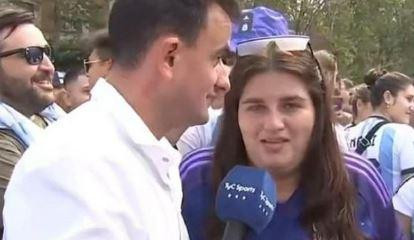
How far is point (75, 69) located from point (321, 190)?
13.9 ft

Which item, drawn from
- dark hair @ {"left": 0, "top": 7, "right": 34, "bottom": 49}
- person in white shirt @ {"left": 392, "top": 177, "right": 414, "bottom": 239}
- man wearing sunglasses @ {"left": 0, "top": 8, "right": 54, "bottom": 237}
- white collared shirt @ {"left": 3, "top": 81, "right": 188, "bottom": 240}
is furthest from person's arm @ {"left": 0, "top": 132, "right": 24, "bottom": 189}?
person in white shirt @ {"left": 392, "top": 177, "right": 414, "bottom": 239}

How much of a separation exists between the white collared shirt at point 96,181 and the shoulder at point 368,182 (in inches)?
37.2

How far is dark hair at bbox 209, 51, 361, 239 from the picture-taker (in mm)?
2539

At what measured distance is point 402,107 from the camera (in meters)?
6.36

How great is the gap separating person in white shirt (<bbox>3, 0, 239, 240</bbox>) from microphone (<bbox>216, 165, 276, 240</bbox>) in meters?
0.27

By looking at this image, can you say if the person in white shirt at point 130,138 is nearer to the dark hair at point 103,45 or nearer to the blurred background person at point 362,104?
the dark hair at point 103,45

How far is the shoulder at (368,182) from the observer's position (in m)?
2.62

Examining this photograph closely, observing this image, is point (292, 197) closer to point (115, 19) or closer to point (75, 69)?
point (115, 19)

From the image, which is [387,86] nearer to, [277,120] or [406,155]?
[406,155]

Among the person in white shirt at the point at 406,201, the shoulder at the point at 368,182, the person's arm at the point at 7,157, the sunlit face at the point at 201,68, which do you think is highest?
the sunlit face at the point at 201,68

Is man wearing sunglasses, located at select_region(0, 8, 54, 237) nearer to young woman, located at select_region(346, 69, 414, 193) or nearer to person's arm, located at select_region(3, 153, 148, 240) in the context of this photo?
person's arm, located at select_region(3, 153, 148, 240)

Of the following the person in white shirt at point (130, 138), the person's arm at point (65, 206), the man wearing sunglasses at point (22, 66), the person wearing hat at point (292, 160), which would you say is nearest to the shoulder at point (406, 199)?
the person wearing hat at point (292, 160)


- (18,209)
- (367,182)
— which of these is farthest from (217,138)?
(18,209)

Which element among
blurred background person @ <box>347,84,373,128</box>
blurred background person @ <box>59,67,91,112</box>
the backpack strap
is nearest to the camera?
the backpack strap
